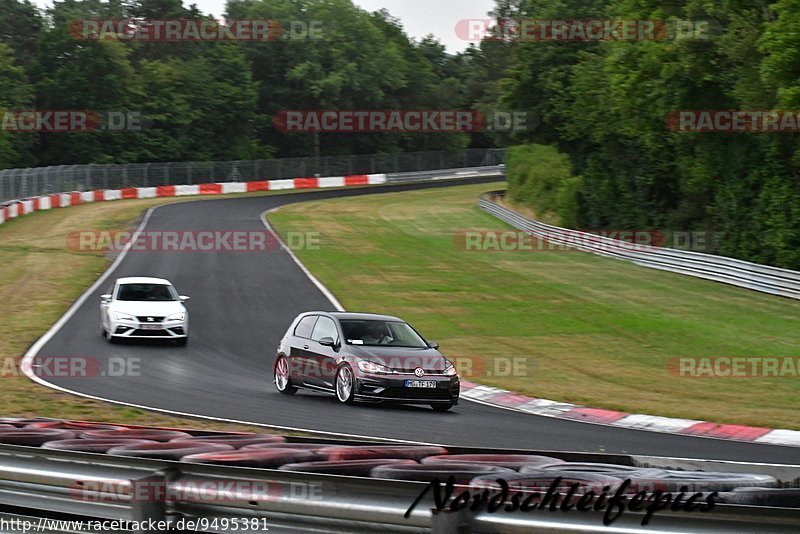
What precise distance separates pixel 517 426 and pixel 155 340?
1202 cm

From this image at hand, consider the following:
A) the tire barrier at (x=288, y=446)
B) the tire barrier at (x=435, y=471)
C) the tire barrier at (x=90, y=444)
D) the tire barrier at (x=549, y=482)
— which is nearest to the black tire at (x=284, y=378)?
the tire barrier at (x=90, y=444)

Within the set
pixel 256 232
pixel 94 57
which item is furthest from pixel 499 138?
pixel 94 57

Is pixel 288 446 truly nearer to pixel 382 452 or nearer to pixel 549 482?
pixel 382 452

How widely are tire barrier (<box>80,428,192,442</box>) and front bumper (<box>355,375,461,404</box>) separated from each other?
9.03 metres

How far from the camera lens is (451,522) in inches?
165

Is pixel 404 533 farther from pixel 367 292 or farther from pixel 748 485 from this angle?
pixel 367 292

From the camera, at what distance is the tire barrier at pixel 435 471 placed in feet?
16.7

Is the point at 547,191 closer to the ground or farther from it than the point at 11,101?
closer to the ground

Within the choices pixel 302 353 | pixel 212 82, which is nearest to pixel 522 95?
pixel 302 353

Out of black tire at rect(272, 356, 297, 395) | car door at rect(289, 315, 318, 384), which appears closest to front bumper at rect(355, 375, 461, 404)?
car door at rect(289, 315, 318, 384)

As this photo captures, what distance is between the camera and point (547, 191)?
2388 inches

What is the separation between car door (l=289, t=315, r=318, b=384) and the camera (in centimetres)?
1764

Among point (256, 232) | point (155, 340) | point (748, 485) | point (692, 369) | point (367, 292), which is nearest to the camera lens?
point (748, 485)

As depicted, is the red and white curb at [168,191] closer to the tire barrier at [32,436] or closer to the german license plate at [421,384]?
the german license plate at [421,384]
